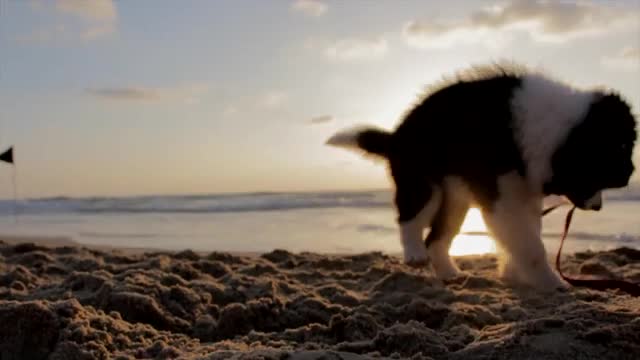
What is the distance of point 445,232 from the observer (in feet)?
17.5

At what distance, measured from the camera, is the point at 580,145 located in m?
4.44

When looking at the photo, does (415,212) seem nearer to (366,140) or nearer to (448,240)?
(448,240)

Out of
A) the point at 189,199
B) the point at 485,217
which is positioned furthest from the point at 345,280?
the point at 189,199

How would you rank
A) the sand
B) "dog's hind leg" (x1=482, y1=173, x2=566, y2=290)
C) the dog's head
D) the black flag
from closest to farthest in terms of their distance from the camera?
the sand
the dog's head
"dog's hind leg" (x1=482, y1=173, x2=566, y2=290)
the black flag

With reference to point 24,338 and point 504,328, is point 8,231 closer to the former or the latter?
point 24,338

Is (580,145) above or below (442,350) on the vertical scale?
above

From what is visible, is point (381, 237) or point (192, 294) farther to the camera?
point (381, 237)

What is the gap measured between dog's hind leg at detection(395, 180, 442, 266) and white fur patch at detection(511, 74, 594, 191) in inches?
28.1

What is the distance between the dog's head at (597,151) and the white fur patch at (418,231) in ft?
2.77

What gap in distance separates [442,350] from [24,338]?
171 cm

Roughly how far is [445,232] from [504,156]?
889 millimetres

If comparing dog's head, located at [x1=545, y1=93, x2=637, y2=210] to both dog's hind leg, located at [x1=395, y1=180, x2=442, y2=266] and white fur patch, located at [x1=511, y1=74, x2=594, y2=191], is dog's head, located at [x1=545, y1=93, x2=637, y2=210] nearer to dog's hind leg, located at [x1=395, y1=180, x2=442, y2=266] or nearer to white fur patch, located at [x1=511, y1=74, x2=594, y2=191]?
white fur patch, located at [x1=511, y1=74, x2=594, y2=191]

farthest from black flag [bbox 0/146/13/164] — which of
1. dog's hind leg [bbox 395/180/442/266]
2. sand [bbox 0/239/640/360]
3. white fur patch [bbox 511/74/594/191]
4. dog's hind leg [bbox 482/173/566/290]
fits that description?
white fur patch [bbox 511/74/594/191]

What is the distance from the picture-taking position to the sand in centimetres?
267
